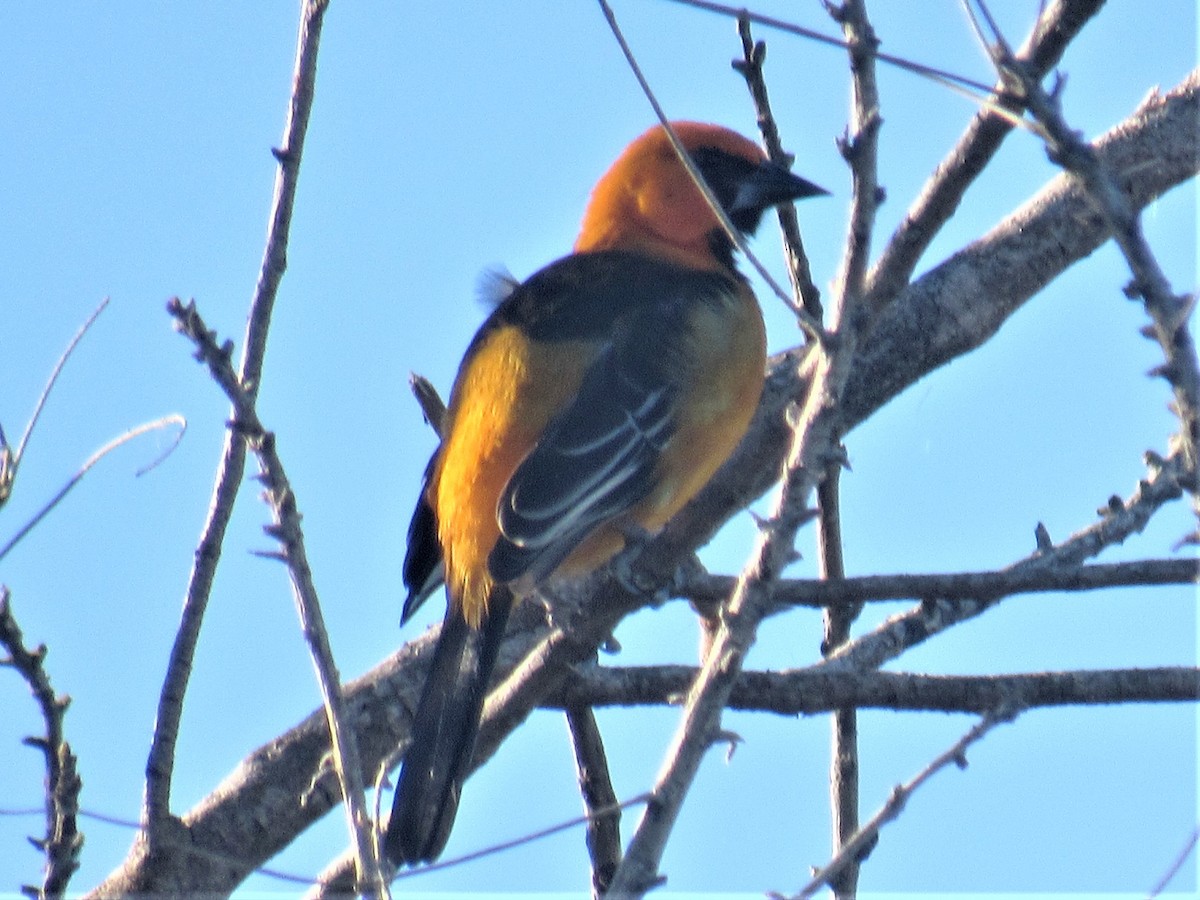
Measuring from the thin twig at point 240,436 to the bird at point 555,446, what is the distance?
21.2 inches

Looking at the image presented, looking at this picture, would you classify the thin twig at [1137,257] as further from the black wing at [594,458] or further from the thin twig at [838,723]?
the black wing at [594,458]

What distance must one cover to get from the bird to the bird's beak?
38 centimetres

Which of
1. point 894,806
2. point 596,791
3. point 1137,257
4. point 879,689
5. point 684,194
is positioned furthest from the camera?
point 684,194

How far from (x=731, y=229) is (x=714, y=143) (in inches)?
121

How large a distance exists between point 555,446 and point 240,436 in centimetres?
110

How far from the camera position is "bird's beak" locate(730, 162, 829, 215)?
5.39 meters

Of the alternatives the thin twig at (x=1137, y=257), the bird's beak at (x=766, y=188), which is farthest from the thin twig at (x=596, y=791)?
the thin twig at (x=1137, y=257)

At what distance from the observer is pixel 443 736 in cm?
375

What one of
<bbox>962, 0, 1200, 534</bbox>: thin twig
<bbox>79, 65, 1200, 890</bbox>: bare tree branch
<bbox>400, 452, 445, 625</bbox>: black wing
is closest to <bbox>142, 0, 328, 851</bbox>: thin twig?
<bbox>79, 65, 1200, 890</bbox>: bare tree branch

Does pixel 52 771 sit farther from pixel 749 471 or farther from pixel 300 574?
pixel 749 471

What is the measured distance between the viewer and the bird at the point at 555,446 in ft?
12.6

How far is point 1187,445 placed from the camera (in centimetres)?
189

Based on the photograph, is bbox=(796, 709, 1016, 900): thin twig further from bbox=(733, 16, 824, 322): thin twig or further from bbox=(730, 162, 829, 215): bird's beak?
bbox=(730, 162, 829, 215): bird's beak

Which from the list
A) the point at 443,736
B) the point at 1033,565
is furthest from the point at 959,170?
the point at 443,736
